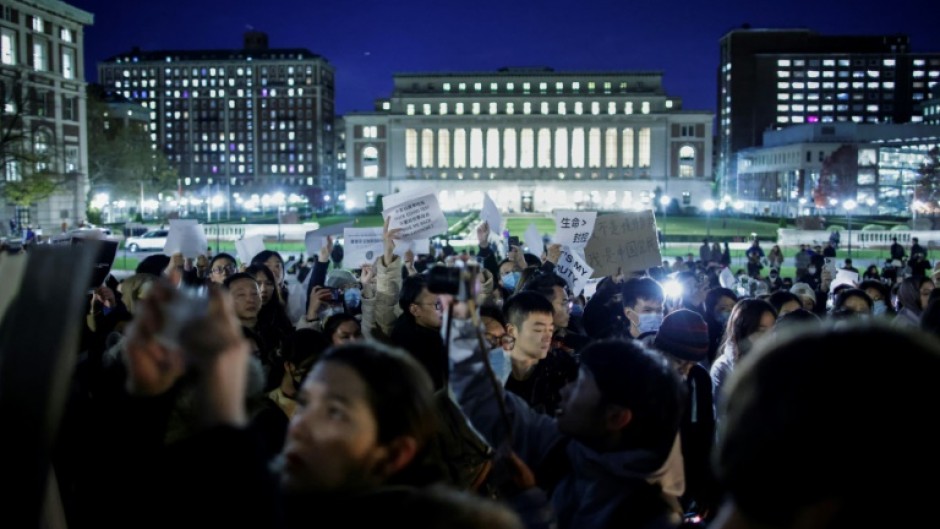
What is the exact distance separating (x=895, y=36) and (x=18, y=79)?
150 metres

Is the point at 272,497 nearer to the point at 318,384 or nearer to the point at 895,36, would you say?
the point at 318,384

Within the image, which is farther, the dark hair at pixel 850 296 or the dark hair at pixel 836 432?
the dark hair at pixel 850 296

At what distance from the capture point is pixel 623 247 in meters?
10.2

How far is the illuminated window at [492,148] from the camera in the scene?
404 ft

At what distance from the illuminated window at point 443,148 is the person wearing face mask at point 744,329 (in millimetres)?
117903

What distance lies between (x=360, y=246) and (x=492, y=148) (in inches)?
4481

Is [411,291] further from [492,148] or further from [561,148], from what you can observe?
[561,148]

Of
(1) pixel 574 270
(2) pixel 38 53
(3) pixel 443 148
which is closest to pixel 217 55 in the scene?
(3) pixel 443 148

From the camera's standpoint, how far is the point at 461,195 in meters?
122

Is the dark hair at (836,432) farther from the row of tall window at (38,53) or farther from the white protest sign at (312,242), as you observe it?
the row of tall window at (38,53)

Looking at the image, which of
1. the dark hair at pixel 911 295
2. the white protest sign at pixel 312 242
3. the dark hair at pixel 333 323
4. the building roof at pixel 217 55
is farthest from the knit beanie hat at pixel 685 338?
the building roof at pixel 217 55

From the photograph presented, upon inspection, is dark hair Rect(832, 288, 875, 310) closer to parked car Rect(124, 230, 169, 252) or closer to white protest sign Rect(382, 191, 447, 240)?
white protest sign Rect(382, 191, 447, 240)

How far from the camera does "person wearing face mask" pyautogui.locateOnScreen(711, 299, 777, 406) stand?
17.9 feet

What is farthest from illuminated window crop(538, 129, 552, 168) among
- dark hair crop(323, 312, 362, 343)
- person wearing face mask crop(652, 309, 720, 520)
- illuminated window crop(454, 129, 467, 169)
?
person wearing face mask crop(652, 309, 720, 520)
